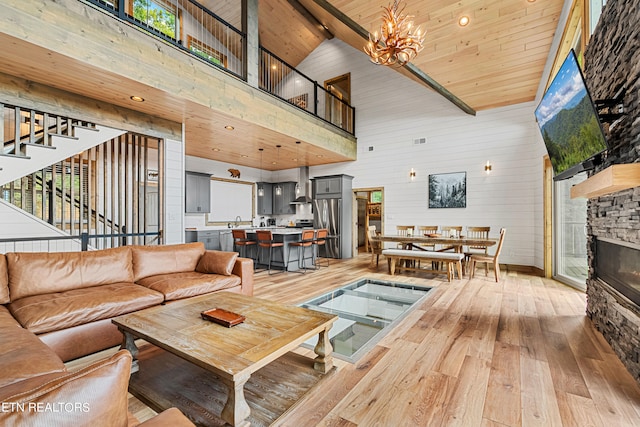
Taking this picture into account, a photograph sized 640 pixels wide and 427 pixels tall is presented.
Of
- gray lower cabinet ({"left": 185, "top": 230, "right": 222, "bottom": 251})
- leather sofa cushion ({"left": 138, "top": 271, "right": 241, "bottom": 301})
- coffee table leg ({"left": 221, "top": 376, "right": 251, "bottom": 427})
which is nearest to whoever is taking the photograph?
coffee table leg ({"left": 221, "top": 376, "right": 251, "bottom": 427})

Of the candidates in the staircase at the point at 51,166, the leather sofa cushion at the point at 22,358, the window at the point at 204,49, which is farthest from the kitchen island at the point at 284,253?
the window at the point at 204,49

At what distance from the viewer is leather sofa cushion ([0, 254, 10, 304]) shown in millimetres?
2434

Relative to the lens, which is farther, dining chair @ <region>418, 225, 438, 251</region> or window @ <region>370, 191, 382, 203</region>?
window @ <region>370, 191, 382, 203</region>

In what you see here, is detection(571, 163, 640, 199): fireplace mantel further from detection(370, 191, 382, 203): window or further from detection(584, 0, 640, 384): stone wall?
detection(370, 191, 382, 203): window

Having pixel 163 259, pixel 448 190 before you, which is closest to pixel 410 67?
pixel 448 190

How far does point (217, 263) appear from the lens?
3633 millimetres

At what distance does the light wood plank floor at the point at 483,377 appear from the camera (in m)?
1.73

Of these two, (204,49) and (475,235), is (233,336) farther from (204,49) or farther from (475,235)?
(204,49)

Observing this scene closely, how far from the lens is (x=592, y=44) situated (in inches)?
117

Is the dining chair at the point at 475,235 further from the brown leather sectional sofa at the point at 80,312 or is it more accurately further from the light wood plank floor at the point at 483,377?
the brown leather sectional sofa at the point at 80,312

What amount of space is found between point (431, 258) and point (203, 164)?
6.16m

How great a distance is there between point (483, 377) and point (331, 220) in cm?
608

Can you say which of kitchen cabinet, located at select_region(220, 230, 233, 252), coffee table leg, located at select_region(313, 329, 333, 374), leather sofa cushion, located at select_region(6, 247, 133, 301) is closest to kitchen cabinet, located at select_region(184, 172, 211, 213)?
kitchen cabinet, located at select_region(220, 230, 233, 252)

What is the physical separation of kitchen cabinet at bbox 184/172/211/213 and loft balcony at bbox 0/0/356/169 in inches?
33.0
